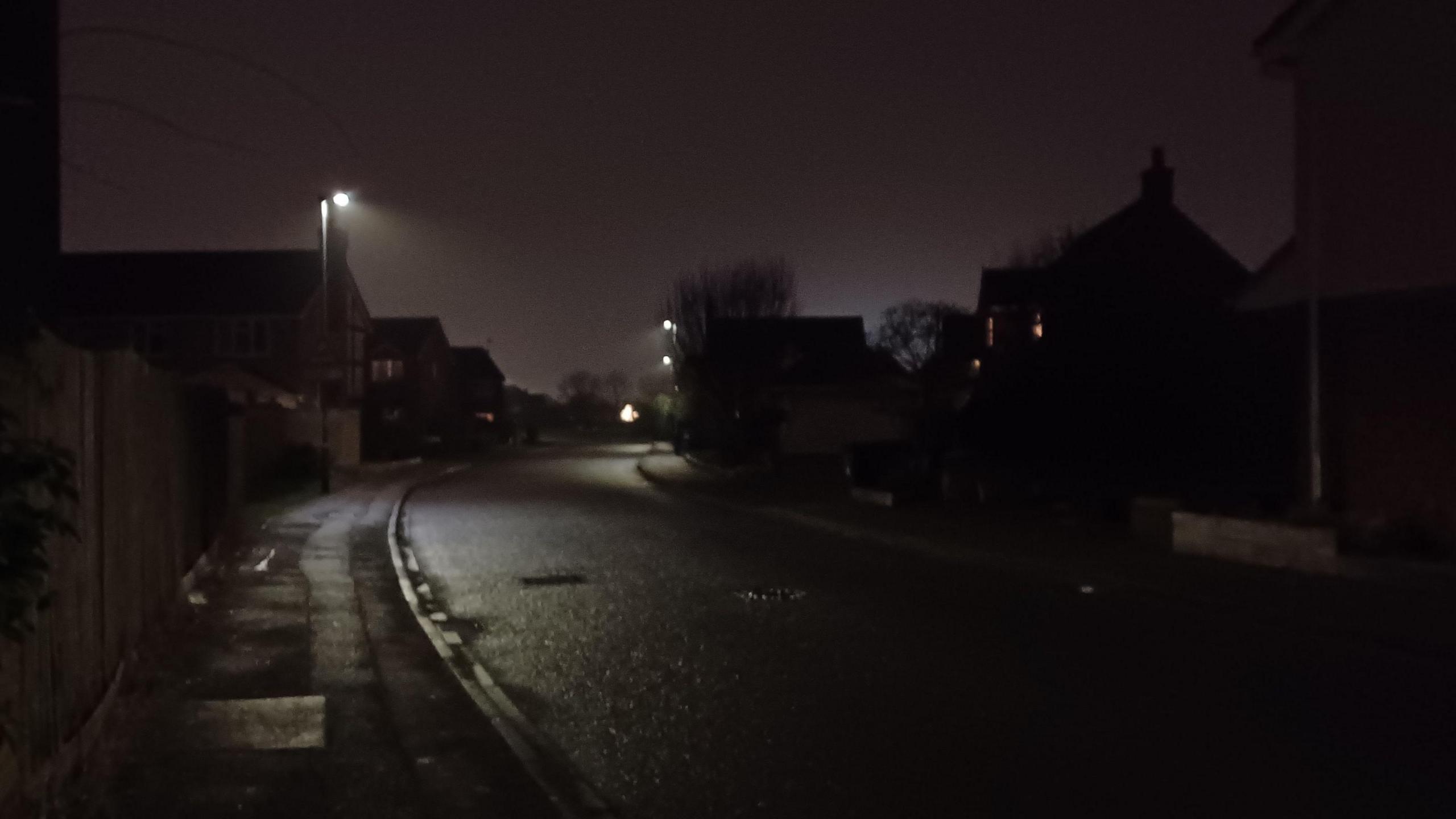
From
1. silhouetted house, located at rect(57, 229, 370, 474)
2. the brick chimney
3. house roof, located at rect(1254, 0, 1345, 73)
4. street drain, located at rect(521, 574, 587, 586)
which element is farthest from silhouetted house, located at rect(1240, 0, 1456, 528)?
silhouetted house, located at rect(57, 229, 370, 474)

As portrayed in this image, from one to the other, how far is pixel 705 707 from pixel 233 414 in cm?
1608

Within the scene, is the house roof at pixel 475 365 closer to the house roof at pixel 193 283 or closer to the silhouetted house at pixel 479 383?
the silhouetted house at pixel 479 383

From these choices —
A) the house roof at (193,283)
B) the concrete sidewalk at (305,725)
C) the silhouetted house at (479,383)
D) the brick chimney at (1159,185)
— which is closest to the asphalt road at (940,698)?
the concrete sidewalk at (305,725)

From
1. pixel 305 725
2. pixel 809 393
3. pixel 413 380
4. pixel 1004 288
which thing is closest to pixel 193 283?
pixel 413 380

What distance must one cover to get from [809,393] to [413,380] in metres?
39.5

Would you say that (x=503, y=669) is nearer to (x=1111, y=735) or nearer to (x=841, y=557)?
(x=1111, y=735)

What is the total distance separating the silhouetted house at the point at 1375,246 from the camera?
1736 centimetres

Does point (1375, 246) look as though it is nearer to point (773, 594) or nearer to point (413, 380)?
point (773, 594)

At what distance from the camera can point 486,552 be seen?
71.6 ft

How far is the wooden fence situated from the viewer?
21.4ft

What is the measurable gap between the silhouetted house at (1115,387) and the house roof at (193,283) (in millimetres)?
44407

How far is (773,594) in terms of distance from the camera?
16.3 metres

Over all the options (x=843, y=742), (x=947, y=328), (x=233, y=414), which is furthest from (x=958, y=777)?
(x=947, y=328)

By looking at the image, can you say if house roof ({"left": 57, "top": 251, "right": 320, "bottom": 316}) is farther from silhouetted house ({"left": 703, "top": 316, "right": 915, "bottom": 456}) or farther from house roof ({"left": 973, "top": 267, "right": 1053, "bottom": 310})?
house roof ({"left": 973, "top": 267, "right": 1053, "bottom": 310})
